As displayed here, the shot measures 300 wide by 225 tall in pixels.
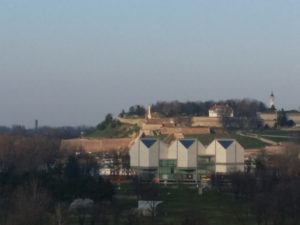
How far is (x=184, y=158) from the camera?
54188mm

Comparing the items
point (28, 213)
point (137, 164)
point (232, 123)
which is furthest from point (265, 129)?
point (28, 213)

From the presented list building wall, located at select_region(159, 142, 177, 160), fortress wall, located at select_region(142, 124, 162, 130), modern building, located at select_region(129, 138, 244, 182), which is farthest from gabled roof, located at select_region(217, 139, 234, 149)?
fortress wall, located at select_region(142, 124, 162, 130)

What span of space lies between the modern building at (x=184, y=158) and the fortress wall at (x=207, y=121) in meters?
29.0

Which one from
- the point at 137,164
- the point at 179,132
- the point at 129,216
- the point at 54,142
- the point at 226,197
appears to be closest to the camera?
the point at 129,216

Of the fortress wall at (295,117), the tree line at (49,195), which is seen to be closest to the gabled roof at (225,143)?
the tree line at (49,195)

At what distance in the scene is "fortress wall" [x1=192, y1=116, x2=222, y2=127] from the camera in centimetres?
8519

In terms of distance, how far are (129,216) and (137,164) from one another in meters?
28.2

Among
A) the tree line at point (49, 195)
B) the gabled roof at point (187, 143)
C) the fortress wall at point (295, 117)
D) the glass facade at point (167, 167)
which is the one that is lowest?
the tree line at point (49, 195)

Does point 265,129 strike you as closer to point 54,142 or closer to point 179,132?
point 179,132

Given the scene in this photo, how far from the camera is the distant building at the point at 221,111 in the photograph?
293ft

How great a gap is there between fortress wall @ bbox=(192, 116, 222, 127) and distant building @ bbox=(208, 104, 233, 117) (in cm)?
190

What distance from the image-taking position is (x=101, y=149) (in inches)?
2987

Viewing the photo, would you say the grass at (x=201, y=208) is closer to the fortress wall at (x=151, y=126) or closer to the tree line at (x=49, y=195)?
the tree line at (x=49, y=195)

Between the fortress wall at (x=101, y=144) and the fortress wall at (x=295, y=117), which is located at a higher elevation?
the fortress wall at (x=295, y=117)
